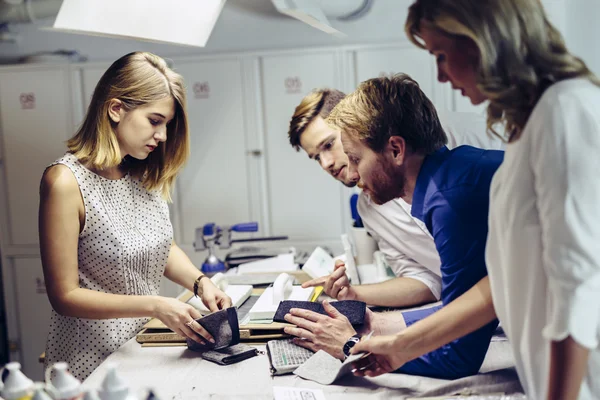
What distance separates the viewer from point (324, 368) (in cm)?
121

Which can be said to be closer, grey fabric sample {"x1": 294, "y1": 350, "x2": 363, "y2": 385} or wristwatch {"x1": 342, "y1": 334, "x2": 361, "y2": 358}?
grey fabric sample {"x1": 294, "y1": 350, "x2": 363, "y2": 385}

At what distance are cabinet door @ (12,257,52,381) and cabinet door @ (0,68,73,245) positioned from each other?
21 centimetres

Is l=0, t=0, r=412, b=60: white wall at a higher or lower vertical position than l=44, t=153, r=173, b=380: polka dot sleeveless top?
higher

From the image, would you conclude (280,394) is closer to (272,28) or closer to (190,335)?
(190,335)

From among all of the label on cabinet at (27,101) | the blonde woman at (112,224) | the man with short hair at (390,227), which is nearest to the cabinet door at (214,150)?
the label on cabinet at (27,101)

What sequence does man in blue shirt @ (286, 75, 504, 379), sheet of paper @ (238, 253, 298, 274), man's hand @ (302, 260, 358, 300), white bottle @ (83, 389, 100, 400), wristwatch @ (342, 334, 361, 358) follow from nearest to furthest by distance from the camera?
white bottle @ (83, 389, 100, 400) → man in blue shirt @ (286, 75, 504, 379) → wristwatch @ (342, 334, 361, 358) → man's hand @ (302, 260, 358, 300) → sheet of paper @ (238, 253, 298, 274)

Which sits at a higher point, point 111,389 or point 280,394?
point 111,389

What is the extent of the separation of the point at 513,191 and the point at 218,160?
9.05 ft

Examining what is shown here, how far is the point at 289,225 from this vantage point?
3496 millimetres

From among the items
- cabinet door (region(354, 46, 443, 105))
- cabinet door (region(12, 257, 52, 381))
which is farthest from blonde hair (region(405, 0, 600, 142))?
cabinet door (region(12, 257, 52, 381))

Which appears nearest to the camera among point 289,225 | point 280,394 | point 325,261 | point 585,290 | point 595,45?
point 585,290

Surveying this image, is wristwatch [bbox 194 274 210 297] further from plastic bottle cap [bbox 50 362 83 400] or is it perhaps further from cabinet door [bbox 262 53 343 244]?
cabinet door [bbox 262 53 343 244]

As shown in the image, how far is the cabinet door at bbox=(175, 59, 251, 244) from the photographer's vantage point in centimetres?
344

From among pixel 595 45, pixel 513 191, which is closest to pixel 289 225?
pixel 595 45
